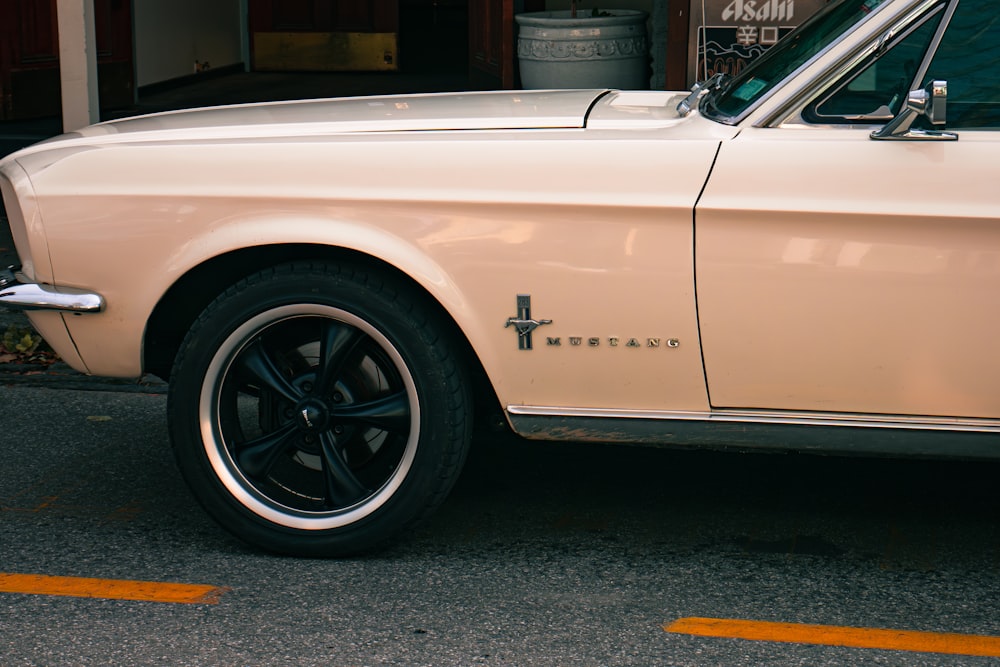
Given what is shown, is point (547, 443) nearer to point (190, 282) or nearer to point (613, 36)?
point (190, 282)

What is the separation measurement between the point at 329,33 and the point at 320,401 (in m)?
10.2

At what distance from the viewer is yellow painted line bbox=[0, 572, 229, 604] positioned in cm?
333

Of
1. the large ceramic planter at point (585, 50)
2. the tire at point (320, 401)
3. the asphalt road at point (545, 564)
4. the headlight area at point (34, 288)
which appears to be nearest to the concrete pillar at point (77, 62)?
the large ceramic planter at point (585, 50)

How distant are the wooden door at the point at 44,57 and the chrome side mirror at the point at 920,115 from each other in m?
7.93

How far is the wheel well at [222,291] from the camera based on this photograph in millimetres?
3449

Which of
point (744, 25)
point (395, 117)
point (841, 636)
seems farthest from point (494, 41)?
point (841, 636)

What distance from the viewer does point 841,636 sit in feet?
10.2

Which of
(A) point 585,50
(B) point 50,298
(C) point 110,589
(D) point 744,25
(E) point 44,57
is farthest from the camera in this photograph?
(E) point 44,57

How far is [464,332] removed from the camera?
10.9 ft

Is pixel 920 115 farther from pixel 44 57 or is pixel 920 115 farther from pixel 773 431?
pixel 44 57

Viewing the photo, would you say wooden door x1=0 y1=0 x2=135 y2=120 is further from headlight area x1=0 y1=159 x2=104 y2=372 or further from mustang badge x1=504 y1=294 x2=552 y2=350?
mustang badge x1=504 y1=294 x2=552 y2=350

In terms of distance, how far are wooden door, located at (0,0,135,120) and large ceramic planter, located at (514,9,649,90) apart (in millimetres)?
3553

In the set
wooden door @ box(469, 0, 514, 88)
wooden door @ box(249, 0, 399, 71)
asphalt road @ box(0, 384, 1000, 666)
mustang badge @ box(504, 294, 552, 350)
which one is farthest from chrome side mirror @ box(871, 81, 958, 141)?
wooden door @ box(249, 0, 399, 71)

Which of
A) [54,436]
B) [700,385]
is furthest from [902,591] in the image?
[54,436]
